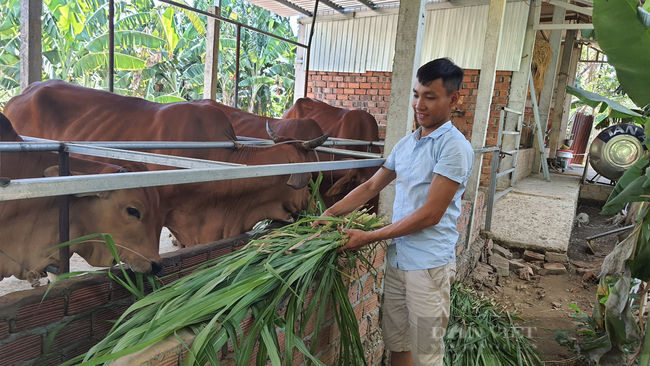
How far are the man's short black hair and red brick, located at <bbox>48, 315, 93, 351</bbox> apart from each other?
1747mm

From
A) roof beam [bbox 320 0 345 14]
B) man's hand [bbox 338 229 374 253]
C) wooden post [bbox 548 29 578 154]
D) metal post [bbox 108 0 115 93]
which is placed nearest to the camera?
man's hand [bbox 338 229 374 253]

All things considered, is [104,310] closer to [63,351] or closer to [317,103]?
[63,351]

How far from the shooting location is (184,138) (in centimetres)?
327

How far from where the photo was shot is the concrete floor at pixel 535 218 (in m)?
5.16

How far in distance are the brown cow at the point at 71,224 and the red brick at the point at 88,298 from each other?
0.23 meters

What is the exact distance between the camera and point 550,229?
17.8ft

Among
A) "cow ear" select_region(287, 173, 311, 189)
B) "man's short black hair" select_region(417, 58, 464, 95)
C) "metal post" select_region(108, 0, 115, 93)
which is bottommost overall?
"cow ear" select_region(287, 173, 311, 189)

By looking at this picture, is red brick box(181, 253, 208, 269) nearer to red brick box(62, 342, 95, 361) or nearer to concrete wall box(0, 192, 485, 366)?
concrete wall box(0, 192, 485, 366)

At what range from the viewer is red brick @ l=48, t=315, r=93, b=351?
1518 millimetres

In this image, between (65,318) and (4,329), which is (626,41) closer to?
(65,318)

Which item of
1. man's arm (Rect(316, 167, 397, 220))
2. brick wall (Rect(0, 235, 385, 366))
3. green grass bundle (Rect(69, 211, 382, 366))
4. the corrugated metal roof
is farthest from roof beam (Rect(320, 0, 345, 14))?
brick wall (Rect(0, 235, 385, 366))

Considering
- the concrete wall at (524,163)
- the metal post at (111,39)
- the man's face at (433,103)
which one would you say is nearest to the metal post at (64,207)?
the man's face at (433,103)

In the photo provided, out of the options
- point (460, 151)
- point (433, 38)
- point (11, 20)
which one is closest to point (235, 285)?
point (460, 151)

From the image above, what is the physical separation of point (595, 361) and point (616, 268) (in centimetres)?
94
